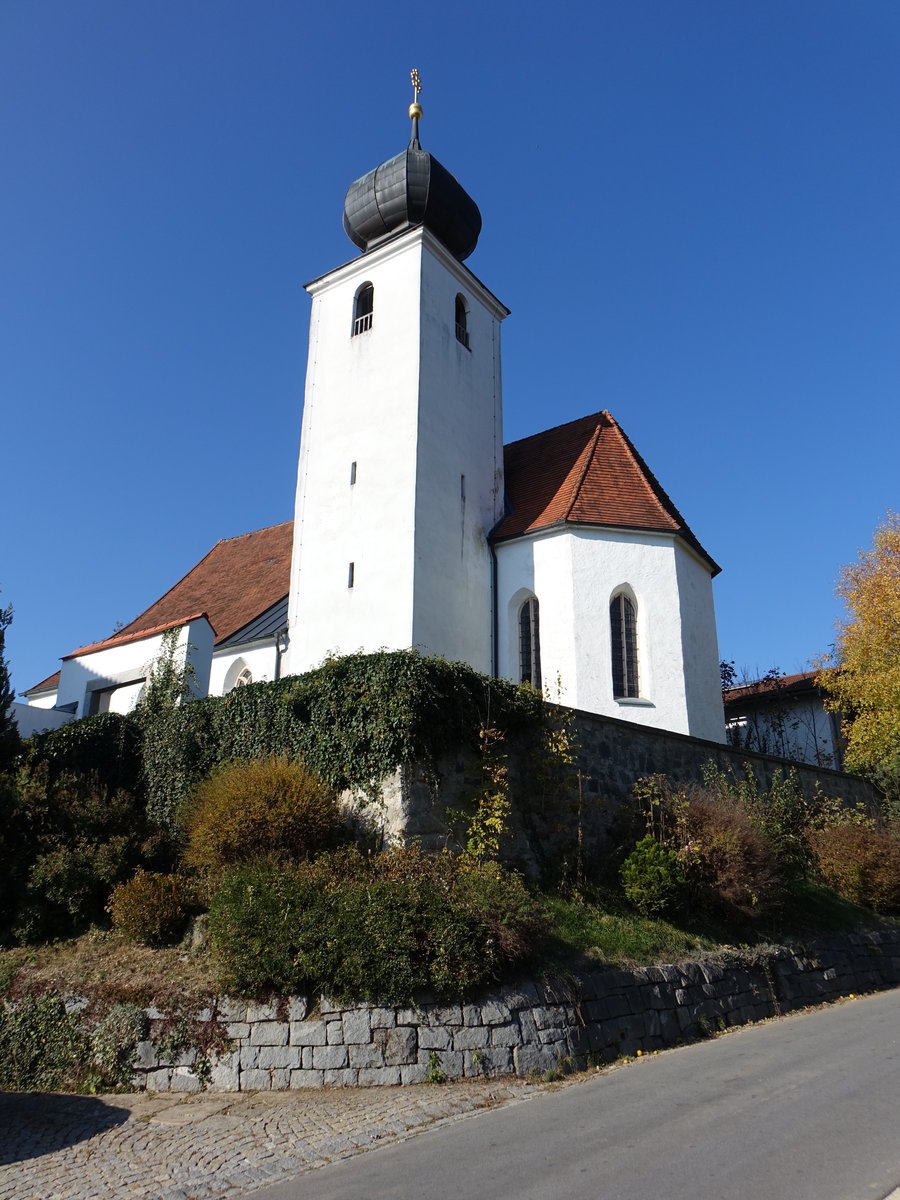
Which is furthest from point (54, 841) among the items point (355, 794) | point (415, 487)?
point (415, 487)

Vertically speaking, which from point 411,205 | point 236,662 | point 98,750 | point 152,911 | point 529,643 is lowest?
point 152,911

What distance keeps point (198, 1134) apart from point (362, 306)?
A: 19517 millimetres

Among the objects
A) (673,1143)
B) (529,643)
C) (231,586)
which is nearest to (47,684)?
(231,586)

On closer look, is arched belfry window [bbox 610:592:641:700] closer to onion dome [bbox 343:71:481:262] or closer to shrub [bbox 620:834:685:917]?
shrub [bbox 620:834:685:917]

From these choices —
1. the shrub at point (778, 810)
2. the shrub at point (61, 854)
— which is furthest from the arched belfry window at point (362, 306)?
the shrub at point (61, 854)

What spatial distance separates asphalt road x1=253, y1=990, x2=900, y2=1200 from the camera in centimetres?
555

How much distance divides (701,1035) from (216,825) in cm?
598

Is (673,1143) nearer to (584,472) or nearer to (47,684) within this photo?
(584,472)

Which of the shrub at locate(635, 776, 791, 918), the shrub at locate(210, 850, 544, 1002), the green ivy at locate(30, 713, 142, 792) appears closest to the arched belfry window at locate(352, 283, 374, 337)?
the green ivy at locate(30, 713, 142, 792)

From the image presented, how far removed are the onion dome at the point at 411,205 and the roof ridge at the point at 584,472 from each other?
19.4ft

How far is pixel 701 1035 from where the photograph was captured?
391 inches

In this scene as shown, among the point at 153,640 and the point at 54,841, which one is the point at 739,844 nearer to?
the point at 54,841

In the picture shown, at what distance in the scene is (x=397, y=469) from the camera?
65.5 ft

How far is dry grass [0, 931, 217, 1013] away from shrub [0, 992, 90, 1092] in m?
0.21
